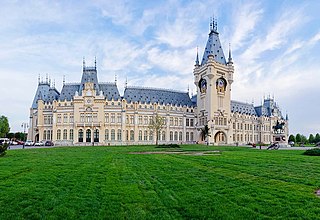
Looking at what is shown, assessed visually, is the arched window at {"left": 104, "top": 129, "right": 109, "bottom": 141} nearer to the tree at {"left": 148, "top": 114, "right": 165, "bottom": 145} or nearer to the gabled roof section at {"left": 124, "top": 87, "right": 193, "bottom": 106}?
the gabled roof section at {"left": 124, "top": 87, "right": 193, "bottom": 106}

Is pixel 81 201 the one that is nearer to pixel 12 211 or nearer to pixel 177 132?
pixel 12 211

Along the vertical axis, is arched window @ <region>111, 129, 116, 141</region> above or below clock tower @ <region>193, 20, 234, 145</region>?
below

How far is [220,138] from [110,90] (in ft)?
127

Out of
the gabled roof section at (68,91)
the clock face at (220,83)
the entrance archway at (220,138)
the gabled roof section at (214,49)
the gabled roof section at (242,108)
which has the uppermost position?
the gabled roof section at (214,49)

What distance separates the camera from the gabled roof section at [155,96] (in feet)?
269

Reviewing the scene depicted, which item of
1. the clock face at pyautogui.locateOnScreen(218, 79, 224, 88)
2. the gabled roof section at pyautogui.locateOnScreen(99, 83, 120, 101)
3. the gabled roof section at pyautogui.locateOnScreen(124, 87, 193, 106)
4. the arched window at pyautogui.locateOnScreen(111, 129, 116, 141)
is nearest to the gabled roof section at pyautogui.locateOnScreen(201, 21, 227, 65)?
the clock face at pyautogui.locateOnScreen(218, 79, 224, 88)

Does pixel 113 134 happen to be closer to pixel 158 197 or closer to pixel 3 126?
pixel 3 126

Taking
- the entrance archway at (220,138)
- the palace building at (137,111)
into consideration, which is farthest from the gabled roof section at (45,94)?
the entrance archway at (220,138)

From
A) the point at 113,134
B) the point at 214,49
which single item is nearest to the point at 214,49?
the point at 214,49

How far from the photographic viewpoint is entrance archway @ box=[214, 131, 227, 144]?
82750mm

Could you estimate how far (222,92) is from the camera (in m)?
84.2

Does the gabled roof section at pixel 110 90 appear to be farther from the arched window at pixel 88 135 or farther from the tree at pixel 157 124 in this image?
the tree at pixel 157 124

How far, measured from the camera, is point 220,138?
280 feet

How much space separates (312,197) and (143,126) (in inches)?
2750
